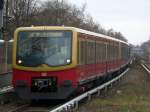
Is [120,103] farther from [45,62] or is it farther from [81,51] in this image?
[45,62]

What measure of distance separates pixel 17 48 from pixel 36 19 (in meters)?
41.4

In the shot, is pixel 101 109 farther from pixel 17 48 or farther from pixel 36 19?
pixel 36 19

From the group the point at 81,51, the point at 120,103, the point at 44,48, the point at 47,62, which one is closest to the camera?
the point at 120,103

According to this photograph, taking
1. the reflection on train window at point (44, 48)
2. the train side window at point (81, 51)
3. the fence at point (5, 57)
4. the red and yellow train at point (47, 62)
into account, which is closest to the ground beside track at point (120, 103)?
the red and yellow train at point (47, 62)

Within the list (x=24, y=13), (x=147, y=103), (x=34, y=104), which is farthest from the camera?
(x=24, y=13)

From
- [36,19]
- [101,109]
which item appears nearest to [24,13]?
[36,19]

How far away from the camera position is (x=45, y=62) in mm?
19359

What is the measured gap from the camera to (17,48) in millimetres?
19828

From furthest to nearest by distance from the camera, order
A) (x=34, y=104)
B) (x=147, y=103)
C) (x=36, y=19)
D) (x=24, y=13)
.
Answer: (x=36, y=19) → (x=24, y=13) → (x=34, y=104) → (x=147, y=103)

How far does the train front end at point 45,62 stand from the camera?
19.2 meters

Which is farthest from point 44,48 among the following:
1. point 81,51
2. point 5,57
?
point 5,57

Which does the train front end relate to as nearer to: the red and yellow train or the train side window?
the red and yellow train

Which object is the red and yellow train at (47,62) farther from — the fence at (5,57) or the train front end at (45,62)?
the fence at (5,57)

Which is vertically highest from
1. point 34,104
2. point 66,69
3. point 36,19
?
point 36,19
